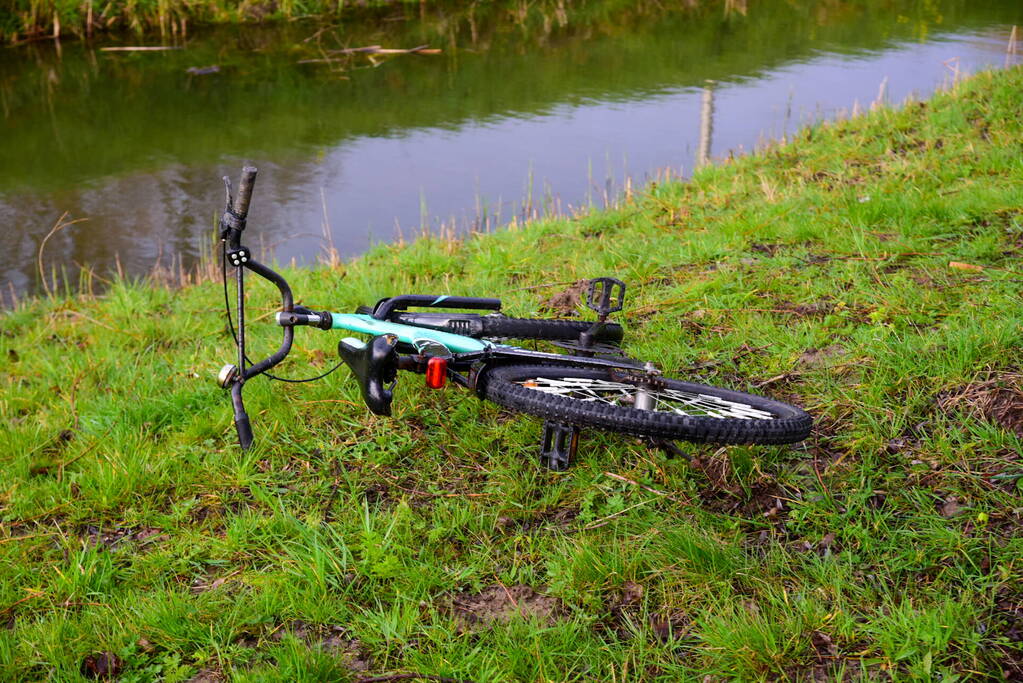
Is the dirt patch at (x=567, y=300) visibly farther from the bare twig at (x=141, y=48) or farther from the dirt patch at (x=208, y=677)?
the bare twig at (x=141, y=48)

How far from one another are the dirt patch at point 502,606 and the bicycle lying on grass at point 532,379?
65cm

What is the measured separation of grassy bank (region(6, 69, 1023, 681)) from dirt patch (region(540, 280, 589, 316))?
0.12 meters

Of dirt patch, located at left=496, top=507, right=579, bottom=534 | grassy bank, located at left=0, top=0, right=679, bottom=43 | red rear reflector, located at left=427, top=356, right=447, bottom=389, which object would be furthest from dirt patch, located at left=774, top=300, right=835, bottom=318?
grassy bank, located at left=0, top=0, right=679, bottom=43

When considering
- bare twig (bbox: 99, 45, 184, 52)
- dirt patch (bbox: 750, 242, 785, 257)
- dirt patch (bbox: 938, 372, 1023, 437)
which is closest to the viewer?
dirt patch (bbox: 938, 372, 1023, 437)

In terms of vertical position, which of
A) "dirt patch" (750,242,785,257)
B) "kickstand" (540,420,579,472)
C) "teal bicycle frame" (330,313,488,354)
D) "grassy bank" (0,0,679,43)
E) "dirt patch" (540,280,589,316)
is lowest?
"kickstand" (540,420,579,472)

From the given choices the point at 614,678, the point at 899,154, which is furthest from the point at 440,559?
the point at 899,154

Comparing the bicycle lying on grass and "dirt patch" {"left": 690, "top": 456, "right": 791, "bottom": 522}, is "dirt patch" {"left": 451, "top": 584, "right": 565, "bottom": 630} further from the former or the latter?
"dirt patch" {"left": 690, "top": 456, "right": 791, "bottom": 522}

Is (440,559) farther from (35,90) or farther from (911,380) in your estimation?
(35,90)

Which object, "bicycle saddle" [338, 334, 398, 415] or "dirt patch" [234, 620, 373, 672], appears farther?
"bicycle saddle" [338, 334, 398, 415]

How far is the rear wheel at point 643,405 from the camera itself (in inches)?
129

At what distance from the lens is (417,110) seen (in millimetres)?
13766

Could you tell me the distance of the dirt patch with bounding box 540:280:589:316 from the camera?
17.6 ft

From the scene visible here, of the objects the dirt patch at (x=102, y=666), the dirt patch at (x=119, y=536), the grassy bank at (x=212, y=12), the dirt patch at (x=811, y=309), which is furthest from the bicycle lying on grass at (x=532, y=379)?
the grassy bank at (x=212, y=12)

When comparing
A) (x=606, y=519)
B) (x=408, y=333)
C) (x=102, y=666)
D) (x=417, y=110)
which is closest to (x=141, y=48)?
(x=417, y=110)
